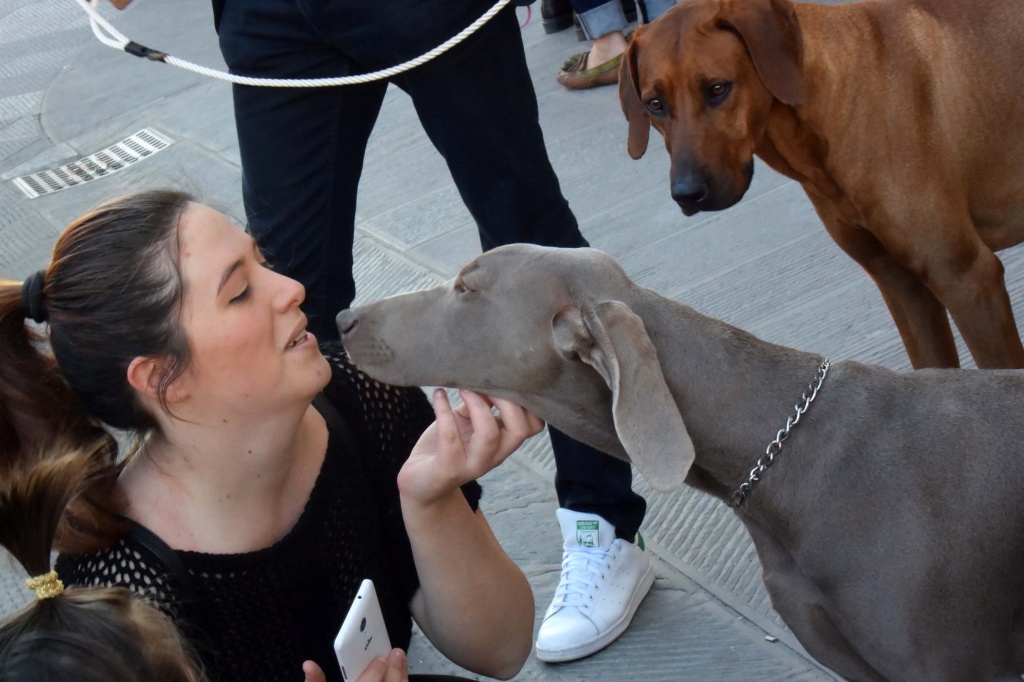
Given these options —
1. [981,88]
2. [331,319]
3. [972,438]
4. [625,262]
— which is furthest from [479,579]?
[625,262]

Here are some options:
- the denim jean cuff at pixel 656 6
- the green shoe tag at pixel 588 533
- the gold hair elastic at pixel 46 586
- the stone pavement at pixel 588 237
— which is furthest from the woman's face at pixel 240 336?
the denim jean cuff at pixel 656 6

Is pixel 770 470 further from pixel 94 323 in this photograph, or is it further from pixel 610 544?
pixel 94 323

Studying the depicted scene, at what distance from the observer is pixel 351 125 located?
310 cm

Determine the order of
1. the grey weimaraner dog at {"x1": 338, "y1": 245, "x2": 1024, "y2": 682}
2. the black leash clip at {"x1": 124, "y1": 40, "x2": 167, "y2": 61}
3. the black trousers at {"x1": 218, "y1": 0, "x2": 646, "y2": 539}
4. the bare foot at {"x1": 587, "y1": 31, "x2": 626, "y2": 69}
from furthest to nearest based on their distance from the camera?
the bare foot at {"x1": 587, "y1": 31, "x2": 626, "y2": 69}
the black leash clip at {"x1": 124, "y1": 40, "x2": 167, "y2": 61}
the black trousers at {"x1": 218, "y1": 0, "x2": 646, "y2": 539}
the grey weimaraner dog at {"x1": 338, "y1": 245, "x2": 1024, "y2": 682}

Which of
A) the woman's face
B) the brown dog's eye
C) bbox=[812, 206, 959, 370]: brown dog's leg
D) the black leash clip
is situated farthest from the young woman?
bbox=[812, 206, 959, 370]: brown dog's leg

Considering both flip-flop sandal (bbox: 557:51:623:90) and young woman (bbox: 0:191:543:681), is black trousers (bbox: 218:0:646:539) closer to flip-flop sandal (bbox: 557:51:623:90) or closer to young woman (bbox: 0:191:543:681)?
young woman (bbox: 0:191:543:681)

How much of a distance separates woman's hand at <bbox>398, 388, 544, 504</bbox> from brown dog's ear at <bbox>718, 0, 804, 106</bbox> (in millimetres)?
1514

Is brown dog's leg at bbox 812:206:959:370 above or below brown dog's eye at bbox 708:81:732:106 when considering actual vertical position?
below

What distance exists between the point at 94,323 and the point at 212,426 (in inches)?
12.6

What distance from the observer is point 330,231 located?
308 cm

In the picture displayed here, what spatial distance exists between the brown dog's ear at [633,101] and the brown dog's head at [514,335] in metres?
1.33

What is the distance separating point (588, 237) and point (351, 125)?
257cm

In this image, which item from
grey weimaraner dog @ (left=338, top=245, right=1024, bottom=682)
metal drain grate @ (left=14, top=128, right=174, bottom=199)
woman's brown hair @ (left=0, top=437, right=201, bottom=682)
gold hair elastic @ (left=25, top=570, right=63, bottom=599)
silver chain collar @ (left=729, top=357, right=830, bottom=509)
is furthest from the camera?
metal drain grate @ (left=14, top=128, right=174, bottom=199)

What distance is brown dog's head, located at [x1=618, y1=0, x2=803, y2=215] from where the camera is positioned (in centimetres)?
341
